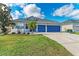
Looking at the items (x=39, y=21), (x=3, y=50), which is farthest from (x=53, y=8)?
(x=3, y=50)

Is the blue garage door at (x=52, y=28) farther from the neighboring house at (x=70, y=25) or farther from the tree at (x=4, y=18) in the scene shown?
the tree at (x=4, y=18)

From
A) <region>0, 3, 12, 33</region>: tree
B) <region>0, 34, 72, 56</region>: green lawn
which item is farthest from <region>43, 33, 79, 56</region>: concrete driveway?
<region>0, 3, 12, 33</region>: tree

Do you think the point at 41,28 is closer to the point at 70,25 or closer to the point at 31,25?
the point at 31,25

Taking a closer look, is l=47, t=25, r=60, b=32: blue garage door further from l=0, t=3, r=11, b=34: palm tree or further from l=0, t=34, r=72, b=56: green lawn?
l=0, t=3, r=11, b=34: palm tree

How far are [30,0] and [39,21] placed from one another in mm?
275

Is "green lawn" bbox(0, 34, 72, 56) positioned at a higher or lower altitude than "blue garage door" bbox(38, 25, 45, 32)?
lower

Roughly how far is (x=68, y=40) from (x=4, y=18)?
2.70 feet

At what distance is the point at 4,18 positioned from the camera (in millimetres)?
3639

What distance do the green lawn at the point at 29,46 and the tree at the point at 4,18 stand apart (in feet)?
0.40

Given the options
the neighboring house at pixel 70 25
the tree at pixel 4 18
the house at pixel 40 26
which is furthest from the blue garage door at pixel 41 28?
the tree at pixel 4 18

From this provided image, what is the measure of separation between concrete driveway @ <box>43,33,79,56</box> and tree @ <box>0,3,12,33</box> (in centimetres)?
48

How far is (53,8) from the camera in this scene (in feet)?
11.6

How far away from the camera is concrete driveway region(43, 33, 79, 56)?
351 centimetres

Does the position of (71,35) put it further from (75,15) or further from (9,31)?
(9,31)
